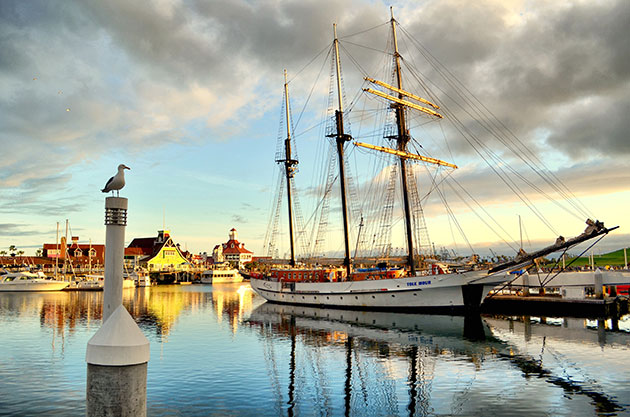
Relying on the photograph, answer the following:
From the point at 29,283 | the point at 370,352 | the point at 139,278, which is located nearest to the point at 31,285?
the point at 29,283

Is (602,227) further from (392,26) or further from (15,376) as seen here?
(15,376)

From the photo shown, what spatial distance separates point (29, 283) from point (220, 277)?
64.6 m

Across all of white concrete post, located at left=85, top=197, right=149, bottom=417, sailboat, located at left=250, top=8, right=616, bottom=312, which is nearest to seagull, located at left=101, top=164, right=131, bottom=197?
white concrete post, located at left=85, top=197, right=149, bottom=417

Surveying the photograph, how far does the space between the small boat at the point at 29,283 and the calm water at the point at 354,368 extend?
62196 millimetres

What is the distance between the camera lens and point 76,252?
132 metres

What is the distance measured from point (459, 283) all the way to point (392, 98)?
2180 centimetres

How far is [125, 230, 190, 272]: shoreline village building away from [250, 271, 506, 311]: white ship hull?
104m

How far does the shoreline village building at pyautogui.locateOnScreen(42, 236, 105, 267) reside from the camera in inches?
5157

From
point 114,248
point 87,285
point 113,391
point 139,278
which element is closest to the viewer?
point 113,391

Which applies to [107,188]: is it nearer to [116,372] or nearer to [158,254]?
[116,372]

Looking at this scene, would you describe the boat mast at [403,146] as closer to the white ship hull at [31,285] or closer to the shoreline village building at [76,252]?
the white ship hull at [31,285]

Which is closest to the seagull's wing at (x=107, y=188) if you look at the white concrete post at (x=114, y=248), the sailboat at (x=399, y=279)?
the white concrete post at (x=114, y=248)

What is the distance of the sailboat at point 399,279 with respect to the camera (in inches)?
1558

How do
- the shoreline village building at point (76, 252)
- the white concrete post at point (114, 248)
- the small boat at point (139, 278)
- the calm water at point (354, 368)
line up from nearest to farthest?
1. the white concrete post at point (114, 248)
2. the calm water at point (354, 368)
3. the small boat at point (139, 278)
4. the shoreline village building at point (76, 252)
